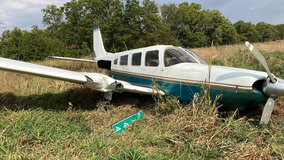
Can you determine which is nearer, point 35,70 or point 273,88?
point 273,88

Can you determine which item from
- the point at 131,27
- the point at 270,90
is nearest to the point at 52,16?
the point at 131,27

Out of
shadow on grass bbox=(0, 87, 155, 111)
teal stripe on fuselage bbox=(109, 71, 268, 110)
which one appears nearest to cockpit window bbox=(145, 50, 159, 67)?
teal stripe on fuselage bbox=(109, 71, 268, 110)

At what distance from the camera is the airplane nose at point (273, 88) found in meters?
2.79

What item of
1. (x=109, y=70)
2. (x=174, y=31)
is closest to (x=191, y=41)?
(x=174, y=31)

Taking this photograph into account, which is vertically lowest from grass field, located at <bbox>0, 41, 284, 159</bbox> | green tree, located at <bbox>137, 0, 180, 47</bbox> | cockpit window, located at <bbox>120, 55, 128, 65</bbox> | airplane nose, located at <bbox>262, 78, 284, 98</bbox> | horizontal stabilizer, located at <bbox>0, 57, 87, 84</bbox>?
grass field, located at <bbox>0, 41, 284, 159</bbox>

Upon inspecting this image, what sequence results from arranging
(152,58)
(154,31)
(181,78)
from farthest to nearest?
(154,31)
(152,58)
(181,78)

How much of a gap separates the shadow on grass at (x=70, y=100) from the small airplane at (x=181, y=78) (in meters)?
0.73

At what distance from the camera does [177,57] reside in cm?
419

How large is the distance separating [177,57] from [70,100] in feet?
13.2

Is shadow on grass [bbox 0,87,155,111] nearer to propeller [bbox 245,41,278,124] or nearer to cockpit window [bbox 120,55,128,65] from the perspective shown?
cockpit window [bbox 120,55,128,65]

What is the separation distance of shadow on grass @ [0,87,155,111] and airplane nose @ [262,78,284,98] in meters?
2.99

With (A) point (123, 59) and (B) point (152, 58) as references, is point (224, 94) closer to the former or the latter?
Answer: (B) point (152, 58)

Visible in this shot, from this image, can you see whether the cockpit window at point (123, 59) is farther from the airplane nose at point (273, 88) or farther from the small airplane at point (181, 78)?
the airplane nose at point (273, 88)

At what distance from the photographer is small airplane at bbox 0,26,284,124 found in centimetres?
302
